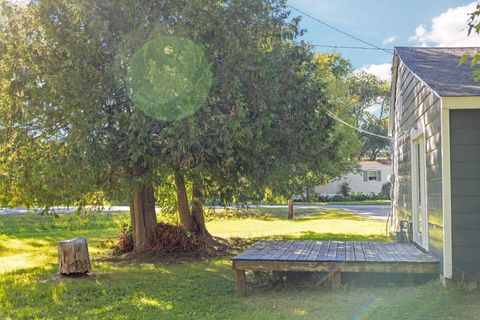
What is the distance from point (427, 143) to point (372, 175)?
31.1 meters

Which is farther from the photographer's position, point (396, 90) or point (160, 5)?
point (396, 90)

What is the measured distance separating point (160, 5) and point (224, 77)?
1.62 meters

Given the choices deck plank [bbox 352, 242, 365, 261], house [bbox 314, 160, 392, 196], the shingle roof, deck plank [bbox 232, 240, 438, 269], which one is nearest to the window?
house [bbox 314, 160, 392, 196]

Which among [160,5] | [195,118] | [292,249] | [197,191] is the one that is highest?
[160,5]

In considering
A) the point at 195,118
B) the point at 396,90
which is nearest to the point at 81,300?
the point at 195,118

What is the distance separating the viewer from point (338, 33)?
1378cm

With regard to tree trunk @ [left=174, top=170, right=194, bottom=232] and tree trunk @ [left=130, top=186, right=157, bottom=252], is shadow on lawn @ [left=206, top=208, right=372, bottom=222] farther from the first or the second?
tree trunk @ [left=130, top=186, right=157, bottom=252]

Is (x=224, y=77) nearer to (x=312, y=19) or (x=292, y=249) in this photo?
(x=292, y=249)

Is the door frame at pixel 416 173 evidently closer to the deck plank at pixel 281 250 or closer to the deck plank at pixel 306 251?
the deck plank at pixel 306 251

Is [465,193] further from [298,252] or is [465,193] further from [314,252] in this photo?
[298,252]

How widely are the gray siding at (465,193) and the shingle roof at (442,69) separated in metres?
0.31

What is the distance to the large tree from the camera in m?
7.38

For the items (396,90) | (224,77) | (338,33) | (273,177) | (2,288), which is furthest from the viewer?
(338,33)

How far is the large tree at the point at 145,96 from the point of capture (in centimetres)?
738
